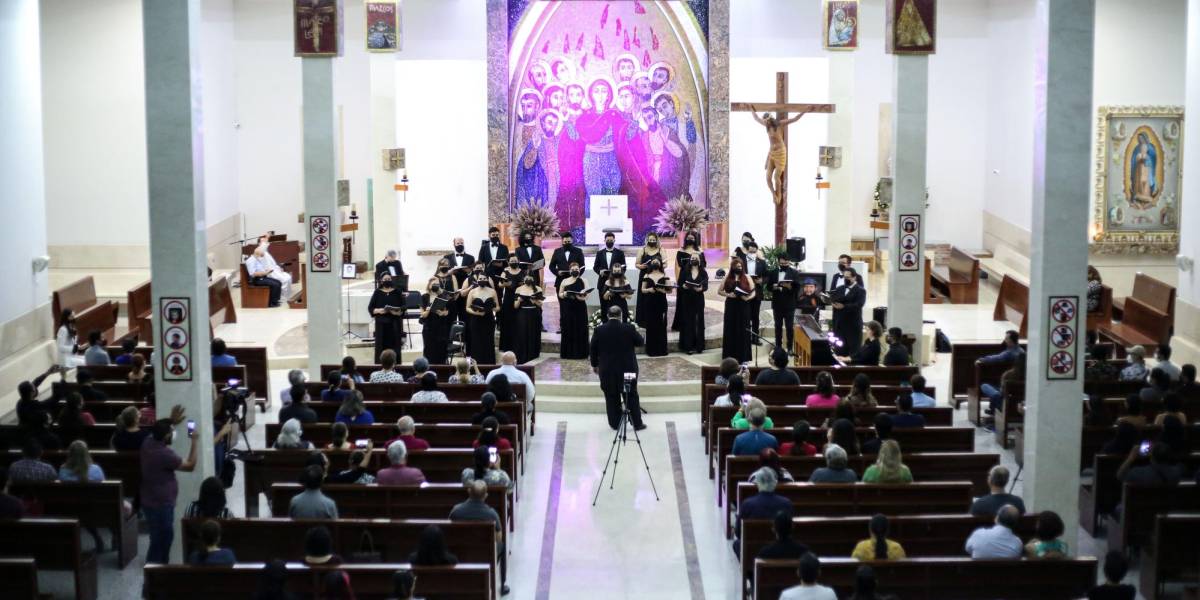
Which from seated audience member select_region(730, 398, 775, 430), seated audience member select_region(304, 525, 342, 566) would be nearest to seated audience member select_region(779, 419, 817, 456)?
seated audience member select_region(730, 398, 775, 430)

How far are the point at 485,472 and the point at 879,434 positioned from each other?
131 inches

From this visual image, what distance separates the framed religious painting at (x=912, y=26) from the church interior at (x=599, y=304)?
5 cm

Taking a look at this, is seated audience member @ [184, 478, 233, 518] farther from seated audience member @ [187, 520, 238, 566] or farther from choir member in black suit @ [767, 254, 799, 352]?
choir member in black suit @ [767, 254, 799, 352]

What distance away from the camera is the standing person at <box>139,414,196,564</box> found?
10.9m

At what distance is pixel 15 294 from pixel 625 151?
11788mm

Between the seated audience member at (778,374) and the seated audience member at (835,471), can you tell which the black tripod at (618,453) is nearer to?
the seated audience member at (778,374)

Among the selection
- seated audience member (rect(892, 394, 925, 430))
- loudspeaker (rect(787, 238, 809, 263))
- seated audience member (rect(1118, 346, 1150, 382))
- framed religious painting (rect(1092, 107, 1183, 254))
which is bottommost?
seated audience member (rect(892, 394, 925, 430))

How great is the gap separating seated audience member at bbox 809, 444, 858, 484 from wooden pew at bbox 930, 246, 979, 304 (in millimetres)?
12817

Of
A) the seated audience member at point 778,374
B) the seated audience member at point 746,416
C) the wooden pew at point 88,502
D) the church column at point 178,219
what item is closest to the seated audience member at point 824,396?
the seated audience member at point 746,416

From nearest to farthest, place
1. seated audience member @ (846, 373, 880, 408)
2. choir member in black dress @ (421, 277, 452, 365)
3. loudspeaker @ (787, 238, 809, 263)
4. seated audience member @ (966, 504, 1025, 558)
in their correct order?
1. seated audience member @ (966, 504, 1025, 558)
2. seated audience member @ (846, 373, 880, 408)
3. choir member in black dress @ (421, 277, 452, 365)
4. loudspeaker @ (787, 238, 809, 263)

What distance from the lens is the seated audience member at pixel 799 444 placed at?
11969 millimetres

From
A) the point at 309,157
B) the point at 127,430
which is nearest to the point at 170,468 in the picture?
the point at 127,430

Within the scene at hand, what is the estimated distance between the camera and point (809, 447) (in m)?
12.1

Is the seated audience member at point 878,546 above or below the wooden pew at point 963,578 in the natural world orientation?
above
